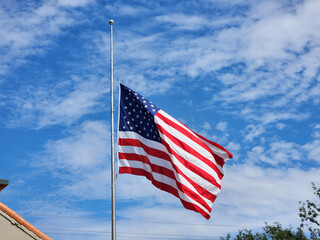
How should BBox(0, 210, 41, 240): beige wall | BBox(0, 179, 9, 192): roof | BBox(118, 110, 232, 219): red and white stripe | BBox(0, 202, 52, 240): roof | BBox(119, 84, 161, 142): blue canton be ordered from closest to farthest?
BBox(0, 210, 41, 240): beige wall
BBox(0, 202, 52, 240): roof
BBox(0, 179, 9, 192): roof
BBox(118, 110, 232, 219): red and white stripe
BBox(119, 84, 161, 142): blue canton

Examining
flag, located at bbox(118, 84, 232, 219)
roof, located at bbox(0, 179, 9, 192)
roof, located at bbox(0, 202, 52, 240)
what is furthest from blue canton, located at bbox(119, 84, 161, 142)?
roof, located at bbox(0, 202, 52, 240)

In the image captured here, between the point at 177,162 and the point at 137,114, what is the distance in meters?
2.33

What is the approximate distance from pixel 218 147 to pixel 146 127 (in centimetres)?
285

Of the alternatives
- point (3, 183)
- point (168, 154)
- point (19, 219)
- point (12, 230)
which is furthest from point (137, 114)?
point (12, 230)

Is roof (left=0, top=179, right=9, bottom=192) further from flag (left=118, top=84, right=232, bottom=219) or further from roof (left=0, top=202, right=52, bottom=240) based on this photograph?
flag (left=118, top=84, right=232, bottom=219)

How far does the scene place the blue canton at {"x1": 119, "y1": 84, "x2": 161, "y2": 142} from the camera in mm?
15344

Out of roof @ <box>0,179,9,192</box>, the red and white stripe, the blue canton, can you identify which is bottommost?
roof @ <box>0,179,9,192</box>

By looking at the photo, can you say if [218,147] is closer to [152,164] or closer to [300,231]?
[152,164]

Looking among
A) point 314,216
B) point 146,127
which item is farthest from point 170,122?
point 314,216

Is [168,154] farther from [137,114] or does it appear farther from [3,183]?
[3,183]

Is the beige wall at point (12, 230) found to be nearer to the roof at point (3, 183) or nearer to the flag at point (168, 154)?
the roof at point (3, 183)

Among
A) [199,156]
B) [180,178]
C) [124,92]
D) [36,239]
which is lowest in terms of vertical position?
[36,239]

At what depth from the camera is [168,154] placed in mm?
15188

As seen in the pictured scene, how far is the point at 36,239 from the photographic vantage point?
38.2ft
